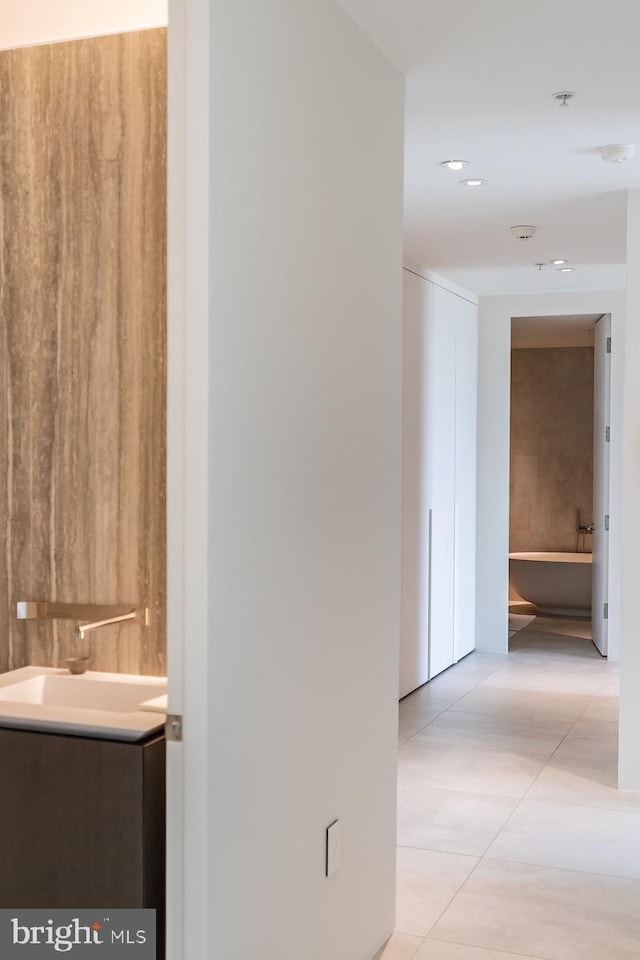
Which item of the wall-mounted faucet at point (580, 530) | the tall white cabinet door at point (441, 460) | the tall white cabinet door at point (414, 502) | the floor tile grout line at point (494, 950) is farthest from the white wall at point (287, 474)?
the wall-mounted faucet at point (580, 530)

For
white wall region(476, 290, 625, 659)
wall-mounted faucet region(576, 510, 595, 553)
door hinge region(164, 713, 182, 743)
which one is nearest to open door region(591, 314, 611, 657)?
white wall region(476, 290, 625, 659)

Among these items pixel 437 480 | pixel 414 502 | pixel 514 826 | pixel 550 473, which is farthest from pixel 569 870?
pixel 550 473

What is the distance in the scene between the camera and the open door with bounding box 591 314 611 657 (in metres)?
7.49

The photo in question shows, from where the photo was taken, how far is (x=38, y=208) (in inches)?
107

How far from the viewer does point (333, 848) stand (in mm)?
2656

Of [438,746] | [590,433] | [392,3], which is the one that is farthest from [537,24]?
[590,433]

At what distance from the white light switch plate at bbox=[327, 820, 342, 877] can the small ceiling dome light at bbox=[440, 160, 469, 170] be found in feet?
8.41

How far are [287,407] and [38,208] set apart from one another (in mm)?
901

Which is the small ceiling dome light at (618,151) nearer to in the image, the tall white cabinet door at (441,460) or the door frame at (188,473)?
the door frame at (188,473)

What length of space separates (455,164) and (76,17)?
6.02 ft

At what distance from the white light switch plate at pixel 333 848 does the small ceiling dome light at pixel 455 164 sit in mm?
2564

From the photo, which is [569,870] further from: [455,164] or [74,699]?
[455,164]

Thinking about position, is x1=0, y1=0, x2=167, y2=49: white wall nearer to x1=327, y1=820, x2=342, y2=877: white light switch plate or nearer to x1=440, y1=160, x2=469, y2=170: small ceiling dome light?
x1=440, y1=160, x2=469, y2=170: small ceiling dome light

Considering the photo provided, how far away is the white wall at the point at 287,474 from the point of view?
80.4 inches
